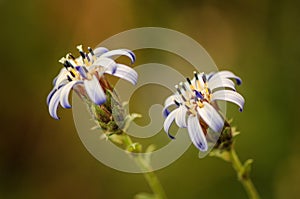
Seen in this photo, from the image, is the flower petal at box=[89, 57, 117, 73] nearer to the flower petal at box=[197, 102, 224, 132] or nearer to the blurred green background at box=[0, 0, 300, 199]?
the flower petal at box=[197, 102, 224, 132]

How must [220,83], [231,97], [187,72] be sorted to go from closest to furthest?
[231,97], [220,83], [187,72]

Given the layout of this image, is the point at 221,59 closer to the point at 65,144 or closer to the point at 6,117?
the point at 65,144

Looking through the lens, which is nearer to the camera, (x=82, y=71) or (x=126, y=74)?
(x=126, y=74)

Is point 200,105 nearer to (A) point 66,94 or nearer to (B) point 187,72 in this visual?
(A) point 66,94

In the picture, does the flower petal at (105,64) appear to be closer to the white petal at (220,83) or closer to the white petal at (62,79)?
the white petal at (62,79)

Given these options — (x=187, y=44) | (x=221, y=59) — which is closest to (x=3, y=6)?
(x=187, y=44)

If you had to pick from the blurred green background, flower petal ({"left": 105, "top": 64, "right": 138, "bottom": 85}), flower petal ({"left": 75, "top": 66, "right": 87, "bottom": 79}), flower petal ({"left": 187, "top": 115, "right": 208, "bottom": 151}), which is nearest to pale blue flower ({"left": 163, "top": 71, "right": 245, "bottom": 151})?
flower petal ({"left": 187, "top": 115, "right": 208, "bottom": 151})

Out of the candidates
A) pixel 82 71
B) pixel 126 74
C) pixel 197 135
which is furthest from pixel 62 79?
pixel 197 135
